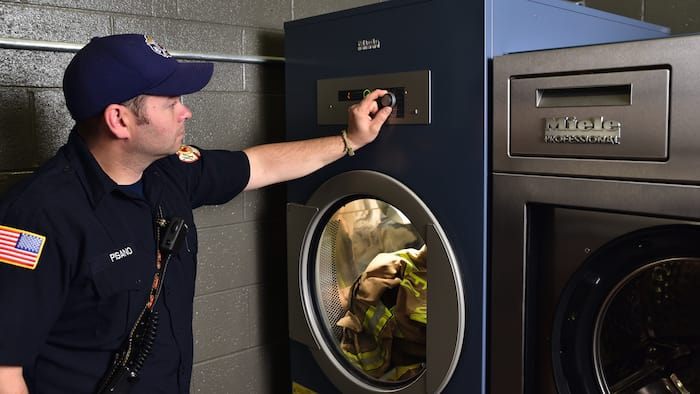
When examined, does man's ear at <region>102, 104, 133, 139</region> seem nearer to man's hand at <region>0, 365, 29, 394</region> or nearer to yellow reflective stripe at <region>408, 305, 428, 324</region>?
man's hand at <region>0, 365, 29, 394</region>

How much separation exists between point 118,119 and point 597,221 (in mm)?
1139

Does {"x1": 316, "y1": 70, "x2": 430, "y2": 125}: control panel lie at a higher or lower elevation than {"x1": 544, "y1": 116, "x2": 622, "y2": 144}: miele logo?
higher

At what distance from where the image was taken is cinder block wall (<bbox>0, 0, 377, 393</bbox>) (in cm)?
197

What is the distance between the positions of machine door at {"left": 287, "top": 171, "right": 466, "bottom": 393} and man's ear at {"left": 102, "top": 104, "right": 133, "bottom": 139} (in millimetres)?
660

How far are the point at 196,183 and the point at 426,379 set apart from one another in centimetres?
87

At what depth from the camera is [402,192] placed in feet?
6.02

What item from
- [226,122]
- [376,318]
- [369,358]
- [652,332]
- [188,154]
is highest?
[226,122]

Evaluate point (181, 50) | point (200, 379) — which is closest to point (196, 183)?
point (181, 50)

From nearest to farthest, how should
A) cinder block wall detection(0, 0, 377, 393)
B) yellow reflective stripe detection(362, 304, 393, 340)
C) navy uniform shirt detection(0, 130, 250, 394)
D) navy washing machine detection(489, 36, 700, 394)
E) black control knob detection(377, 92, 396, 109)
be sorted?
navy washing machine detection(489, 36, 700, 394) < navy uniform shirt detection(0, 130, 250, 394) < black control knob detection(377, 92, 396, 109) < cinder block wall detection(0, 0, 377, 393) < yellow reflective stripe detection(362, 304, 393, 340)

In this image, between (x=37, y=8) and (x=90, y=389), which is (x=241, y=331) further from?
(x=37, y=8)

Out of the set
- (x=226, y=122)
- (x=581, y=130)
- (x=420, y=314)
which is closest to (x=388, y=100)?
(x=581, y=130)

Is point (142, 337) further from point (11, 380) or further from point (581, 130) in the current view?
point (581, 130)

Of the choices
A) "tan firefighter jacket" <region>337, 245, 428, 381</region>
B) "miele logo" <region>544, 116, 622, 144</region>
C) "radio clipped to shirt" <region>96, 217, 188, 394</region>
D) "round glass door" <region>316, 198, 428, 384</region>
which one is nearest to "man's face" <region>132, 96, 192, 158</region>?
"radio clipped to shirt" <region>96, 217, 188, 394</region>

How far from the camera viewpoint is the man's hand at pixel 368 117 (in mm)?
1857
